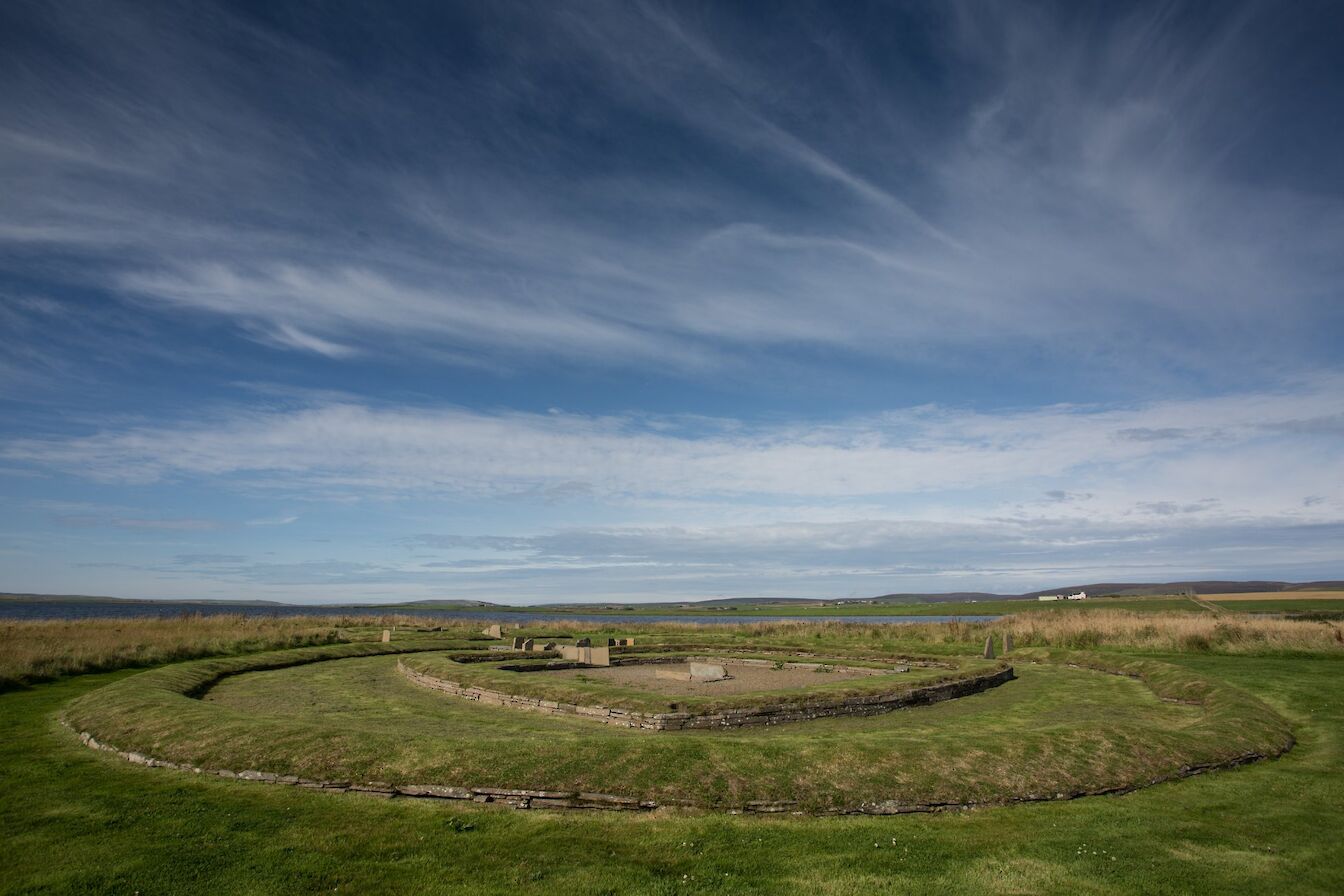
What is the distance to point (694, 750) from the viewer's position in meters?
14.2

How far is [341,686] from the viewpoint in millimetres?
25500

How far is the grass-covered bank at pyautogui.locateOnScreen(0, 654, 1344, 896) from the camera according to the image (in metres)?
9.26

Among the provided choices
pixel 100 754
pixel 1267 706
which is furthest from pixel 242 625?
pixel 1267 706

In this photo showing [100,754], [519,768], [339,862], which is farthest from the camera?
[100,754]

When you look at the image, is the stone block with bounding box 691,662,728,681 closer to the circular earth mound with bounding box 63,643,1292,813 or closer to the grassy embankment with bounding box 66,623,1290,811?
the circular earth mound with bounding box 63,643,1292,813

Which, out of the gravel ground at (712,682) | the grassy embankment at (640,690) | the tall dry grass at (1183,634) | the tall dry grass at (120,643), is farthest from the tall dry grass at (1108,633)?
the tall dry grass at (120,643)

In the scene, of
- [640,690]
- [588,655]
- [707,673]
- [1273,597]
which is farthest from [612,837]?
[1273,597]

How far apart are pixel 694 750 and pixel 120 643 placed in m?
31.9

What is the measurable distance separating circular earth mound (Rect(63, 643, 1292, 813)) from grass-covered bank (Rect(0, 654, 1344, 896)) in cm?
64

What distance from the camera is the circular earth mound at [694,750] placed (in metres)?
12.8

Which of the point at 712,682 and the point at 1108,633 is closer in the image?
the point at 712,682

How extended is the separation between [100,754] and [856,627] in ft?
155

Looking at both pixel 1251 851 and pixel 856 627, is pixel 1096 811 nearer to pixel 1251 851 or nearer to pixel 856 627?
pixel 1251 851

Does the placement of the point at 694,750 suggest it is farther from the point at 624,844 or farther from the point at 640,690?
the point at 640,690
